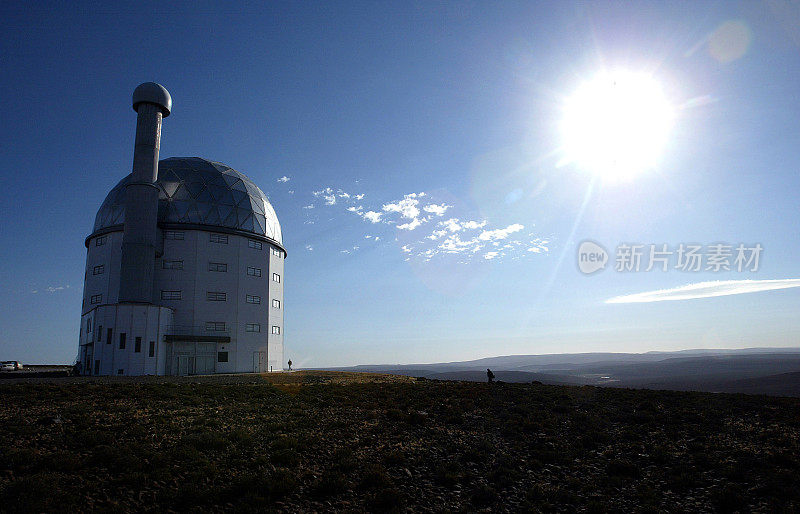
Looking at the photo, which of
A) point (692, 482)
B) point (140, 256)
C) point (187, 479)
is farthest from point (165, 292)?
point (692, 482)

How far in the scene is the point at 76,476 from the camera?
9.12 meters

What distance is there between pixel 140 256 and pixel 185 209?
6648mm

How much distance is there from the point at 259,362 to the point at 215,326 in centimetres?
577

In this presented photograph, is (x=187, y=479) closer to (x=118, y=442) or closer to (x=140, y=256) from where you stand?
(x=118, y=442)

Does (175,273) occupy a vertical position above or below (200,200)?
below

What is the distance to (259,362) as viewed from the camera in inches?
1740

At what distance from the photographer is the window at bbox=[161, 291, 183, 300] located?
41.3 meters

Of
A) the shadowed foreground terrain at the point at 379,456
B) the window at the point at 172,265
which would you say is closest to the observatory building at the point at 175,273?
A: the window at the point at 172,265

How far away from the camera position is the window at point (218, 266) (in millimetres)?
42834

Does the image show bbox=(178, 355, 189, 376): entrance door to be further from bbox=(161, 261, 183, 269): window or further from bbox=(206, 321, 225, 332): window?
bbox=(161, 261, 183, 269): window

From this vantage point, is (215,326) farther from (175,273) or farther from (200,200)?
(200,200)

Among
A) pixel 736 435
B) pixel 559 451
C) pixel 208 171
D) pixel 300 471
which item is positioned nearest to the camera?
pixel 300 471

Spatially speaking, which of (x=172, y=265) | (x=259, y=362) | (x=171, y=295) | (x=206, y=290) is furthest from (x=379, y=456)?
(x=172, y=265)

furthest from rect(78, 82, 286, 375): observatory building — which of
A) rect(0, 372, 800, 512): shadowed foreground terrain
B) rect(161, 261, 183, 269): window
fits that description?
rect(0, 372, 800, 512): shadowed foreground terrain
